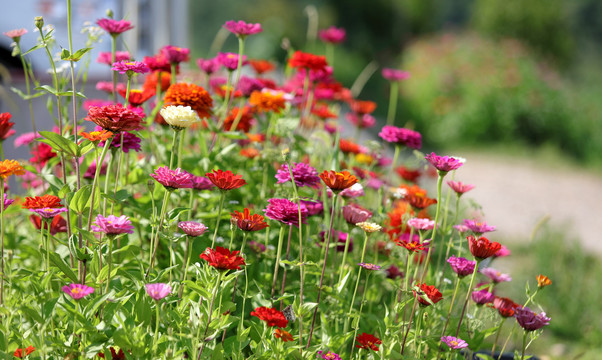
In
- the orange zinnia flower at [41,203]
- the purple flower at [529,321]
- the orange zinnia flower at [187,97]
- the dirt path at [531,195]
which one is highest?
the orange zinnia flower at [187,97]

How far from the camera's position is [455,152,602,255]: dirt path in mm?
4836

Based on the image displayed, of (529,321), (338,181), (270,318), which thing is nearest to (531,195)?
(529,321)

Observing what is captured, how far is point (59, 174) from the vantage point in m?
1.94

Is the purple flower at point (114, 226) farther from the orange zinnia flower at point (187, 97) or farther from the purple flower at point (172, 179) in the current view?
the orange zinnia flower at point (187, 97)

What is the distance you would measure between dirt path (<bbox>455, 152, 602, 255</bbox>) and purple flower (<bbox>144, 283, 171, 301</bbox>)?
368 centimetres

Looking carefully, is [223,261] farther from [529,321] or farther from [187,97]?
[529,321]

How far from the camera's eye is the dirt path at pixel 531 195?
4.84 metres

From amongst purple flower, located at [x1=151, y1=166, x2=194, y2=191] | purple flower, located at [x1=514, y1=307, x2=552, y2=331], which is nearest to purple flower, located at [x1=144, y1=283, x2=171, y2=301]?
purple flower, located at [x1=151, y1=166, x2=194, y2=191]

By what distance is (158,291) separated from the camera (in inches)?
40.1

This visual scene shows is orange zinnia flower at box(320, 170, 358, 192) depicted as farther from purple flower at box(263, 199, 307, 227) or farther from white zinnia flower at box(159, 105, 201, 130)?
white zinnia flower at box(159, 105, 201, 130)

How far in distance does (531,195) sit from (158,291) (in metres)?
5.28

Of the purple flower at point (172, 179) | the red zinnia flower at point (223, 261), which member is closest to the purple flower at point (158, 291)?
the red zinnia flower at point (223, 261)

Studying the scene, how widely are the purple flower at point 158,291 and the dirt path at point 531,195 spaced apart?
3.68 metres

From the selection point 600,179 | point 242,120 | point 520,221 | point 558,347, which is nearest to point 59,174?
point 242,120
